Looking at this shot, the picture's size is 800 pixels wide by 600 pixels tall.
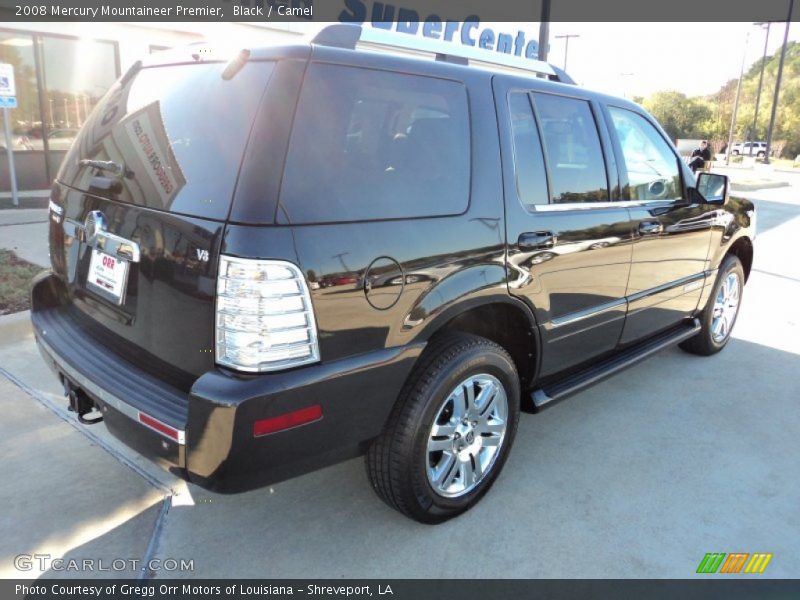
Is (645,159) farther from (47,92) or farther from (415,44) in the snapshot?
(47,92)

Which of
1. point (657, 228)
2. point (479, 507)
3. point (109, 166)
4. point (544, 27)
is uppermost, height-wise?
point (544, 27)

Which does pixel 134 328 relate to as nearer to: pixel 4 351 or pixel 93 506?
pixel 93 506

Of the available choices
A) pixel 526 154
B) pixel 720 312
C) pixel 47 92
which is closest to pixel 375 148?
pixel 526 154

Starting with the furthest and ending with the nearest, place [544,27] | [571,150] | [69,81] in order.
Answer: [69,81], [544,27], [571,150]

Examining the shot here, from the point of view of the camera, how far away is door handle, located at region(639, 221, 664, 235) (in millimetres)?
3570

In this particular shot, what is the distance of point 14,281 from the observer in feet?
18.2

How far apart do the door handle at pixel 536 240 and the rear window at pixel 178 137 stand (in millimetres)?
1312

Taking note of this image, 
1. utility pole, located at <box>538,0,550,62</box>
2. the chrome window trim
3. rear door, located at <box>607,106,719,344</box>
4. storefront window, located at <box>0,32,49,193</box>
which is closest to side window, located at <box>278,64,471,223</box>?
the chrome window trim

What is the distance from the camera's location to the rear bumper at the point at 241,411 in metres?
1.95

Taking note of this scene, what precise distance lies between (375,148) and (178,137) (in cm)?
72

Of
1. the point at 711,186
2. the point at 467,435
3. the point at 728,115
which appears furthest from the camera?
the point at 728,115

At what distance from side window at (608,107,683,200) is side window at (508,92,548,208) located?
2.84ft

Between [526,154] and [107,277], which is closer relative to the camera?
[107,277]
